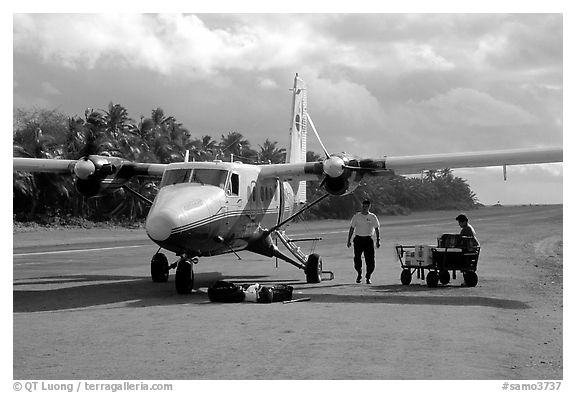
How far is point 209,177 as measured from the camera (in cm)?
1692

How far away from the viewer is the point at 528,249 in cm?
3500

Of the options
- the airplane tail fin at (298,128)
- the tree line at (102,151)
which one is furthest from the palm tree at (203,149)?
the airplane tail fin at (298,128)

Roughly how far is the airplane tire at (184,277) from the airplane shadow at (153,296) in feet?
0.57

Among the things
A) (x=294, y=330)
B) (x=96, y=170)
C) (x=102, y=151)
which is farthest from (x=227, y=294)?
(x=102, y=151)

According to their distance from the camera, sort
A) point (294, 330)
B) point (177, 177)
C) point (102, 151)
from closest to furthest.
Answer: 1. point (294, 330)
2. point (177, 177)
3. point (102, 151)

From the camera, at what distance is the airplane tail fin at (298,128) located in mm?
24828

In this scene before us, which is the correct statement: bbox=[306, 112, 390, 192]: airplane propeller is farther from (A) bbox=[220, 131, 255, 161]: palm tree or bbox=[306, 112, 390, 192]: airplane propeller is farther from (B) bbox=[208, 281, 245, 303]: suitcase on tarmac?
(A) bbox=[220, 131, 255, 161]: palm tree

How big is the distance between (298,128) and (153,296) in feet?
35.2

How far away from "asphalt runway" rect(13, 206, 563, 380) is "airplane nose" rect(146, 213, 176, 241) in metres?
1.42

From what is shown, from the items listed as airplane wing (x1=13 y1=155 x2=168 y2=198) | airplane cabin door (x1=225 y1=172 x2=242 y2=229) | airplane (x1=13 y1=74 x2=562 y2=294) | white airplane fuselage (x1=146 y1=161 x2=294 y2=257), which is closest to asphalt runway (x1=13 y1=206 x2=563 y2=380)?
airplane (x1=13 y1=74 x2=562 y2=294)

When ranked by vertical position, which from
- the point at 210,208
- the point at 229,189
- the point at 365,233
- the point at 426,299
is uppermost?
the point at 229,189

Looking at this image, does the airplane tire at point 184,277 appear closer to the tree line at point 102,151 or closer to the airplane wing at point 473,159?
the airplane wing at point 473,159

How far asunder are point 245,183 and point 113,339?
26.5ft

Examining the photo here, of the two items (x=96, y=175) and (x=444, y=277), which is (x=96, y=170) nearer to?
(x=96, y=175)
